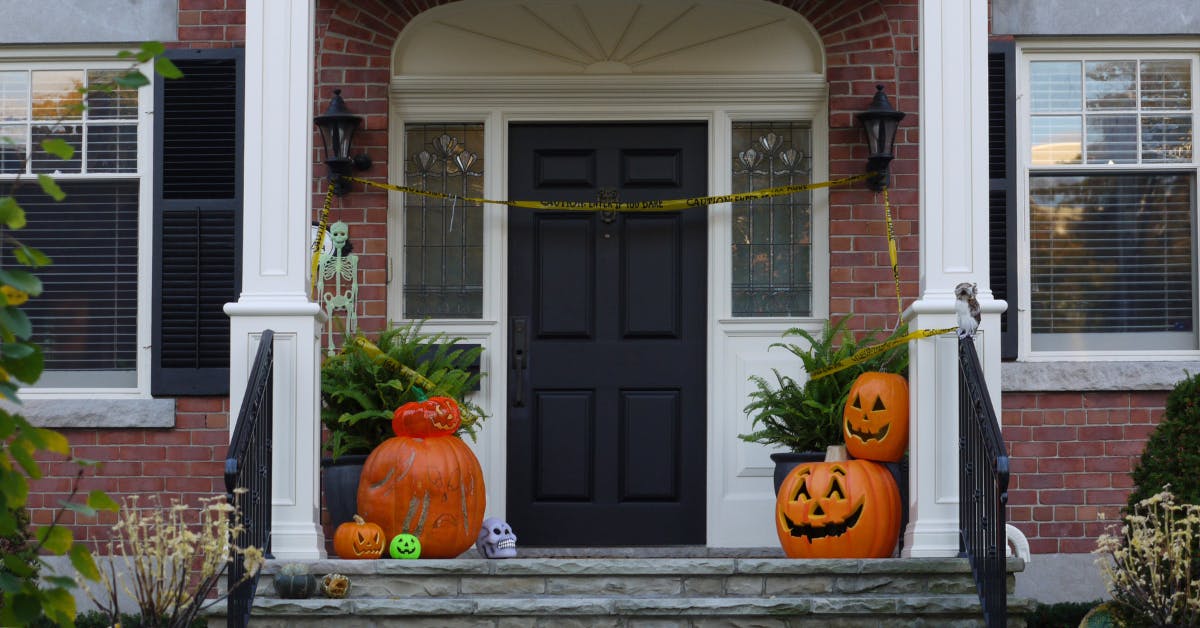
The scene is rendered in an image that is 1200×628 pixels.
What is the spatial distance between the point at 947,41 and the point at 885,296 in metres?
1.64

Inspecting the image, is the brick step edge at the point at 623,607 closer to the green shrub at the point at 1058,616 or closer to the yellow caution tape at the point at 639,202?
the green shrub at the point at 1058,616

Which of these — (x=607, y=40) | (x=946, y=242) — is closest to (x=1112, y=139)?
(x=946, y=242)

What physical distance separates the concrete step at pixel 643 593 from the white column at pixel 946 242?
0.34 m

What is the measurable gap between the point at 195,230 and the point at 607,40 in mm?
2159

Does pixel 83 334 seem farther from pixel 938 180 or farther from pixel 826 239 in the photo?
pixel 938 180

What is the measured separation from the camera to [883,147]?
23.0 feet

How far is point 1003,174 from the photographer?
7062 mm

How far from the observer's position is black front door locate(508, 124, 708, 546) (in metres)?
7.21

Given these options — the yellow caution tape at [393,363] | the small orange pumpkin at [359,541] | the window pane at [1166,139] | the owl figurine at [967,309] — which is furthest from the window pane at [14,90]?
the window pane at [1166,139]

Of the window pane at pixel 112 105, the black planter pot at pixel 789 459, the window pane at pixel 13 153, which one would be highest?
the window pane at pixel 112 105

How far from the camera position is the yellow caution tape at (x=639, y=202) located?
7105 millimetres

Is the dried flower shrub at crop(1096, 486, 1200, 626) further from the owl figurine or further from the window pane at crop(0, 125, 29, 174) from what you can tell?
the window pane at crop(0, 125, 29, 174)

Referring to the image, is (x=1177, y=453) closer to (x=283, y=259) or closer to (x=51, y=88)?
(x=283, y=259)

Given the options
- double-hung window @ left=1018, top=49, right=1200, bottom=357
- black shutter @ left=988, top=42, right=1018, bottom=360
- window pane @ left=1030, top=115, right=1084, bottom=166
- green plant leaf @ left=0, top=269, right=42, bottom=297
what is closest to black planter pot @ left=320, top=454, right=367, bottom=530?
black shutter @ left=988, top=42, right=1018, bottom=360
